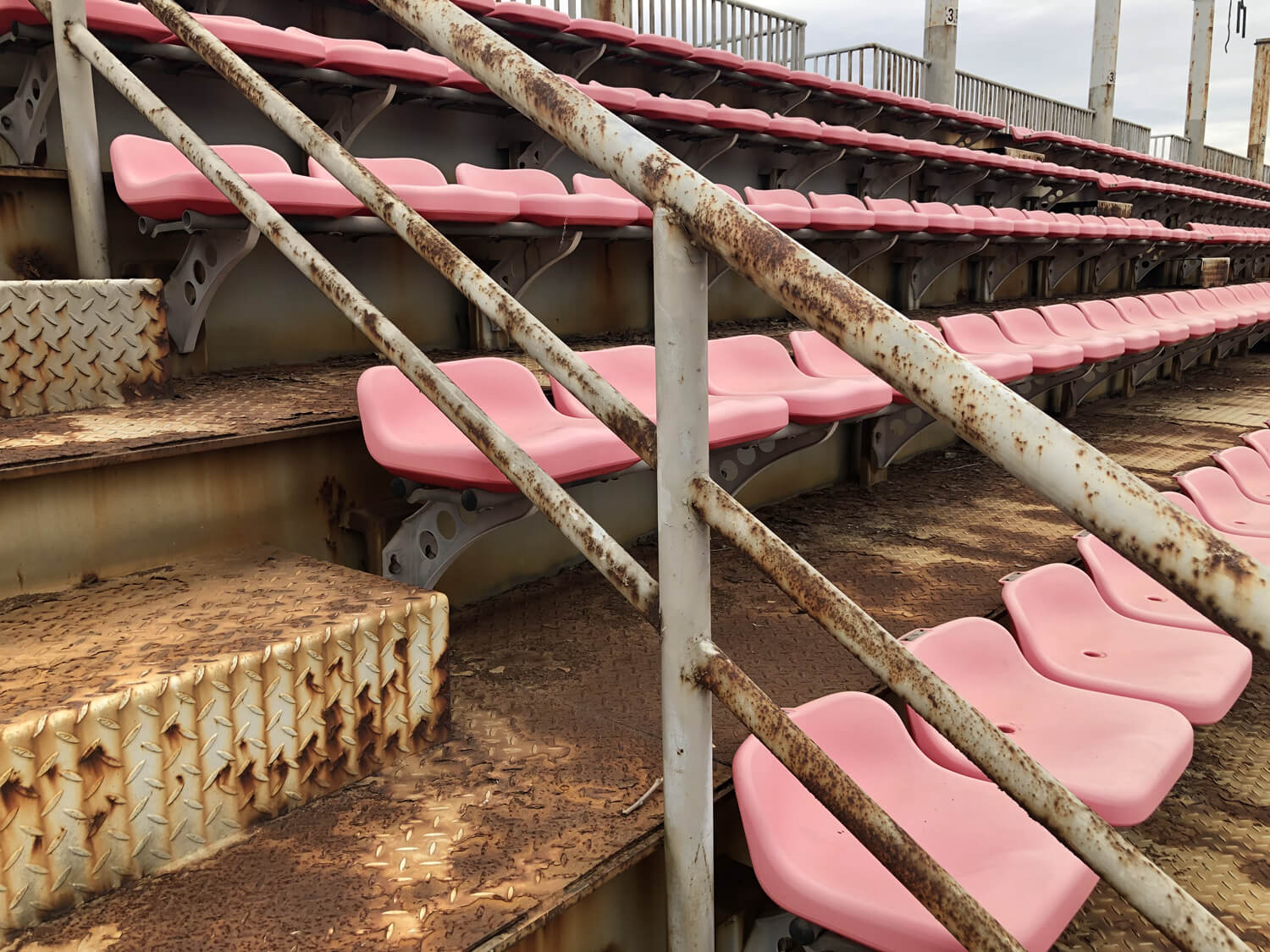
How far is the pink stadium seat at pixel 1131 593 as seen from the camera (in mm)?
1751

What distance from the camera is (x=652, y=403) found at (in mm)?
1906

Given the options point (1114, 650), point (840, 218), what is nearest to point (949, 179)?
point (840, 218)

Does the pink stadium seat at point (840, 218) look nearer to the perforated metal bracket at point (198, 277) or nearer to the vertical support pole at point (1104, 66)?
the perforated metal bracket at point (198, 277)

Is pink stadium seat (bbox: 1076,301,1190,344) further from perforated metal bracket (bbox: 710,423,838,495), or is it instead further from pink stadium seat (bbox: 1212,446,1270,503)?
perforated metal bracket (bbox: 710,423,838,495)

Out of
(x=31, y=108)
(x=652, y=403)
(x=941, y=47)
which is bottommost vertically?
(x=652, y=403)

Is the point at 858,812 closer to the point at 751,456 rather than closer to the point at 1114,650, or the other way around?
the point at 1114,650

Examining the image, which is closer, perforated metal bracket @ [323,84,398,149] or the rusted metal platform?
the rusted metal platform

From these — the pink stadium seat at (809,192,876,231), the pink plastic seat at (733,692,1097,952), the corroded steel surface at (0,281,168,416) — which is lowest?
the pink plastic seat at (733,692,1097,952)

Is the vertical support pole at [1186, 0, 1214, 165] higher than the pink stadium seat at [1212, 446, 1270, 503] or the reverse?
higher

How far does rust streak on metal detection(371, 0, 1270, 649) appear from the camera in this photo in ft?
1.75

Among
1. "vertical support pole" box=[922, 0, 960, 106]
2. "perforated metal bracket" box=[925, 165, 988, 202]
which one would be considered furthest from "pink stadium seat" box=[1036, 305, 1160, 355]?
"vertical support pole" box=[922, 0, 960, 106]

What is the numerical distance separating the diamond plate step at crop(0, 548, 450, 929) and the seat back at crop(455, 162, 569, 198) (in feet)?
4.17

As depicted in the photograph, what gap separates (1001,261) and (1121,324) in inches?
29.1

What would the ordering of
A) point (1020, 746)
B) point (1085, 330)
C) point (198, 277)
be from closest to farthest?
point (1020, 746), point (198, 277), point (1085, 330)
